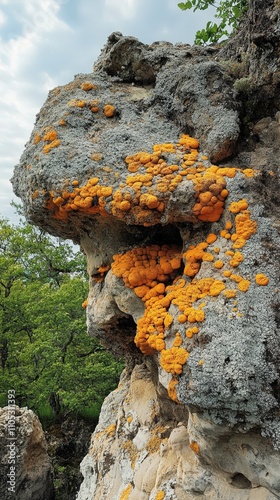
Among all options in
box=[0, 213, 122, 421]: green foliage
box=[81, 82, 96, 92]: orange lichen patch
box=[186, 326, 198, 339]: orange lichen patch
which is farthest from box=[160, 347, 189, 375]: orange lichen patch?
box=[0, 213, 122, 421]: green foliage

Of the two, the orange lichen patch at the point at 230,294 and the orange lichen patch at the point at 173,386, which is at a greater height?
the orange lichen patch at the point at 230,294

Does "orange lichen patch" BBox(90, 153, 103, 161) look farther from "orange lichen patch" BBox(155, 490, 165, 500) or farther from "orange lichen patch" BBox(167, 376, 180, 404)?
"orange lichen patch" BBox(155, 490, 165, 500)

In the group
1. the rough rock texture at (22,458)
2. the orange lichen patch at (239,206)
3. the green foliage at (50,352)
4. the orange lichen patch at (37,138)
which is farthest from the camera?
the green foliage at (50,352)

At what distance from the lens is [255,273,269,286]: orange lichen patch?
3869mm

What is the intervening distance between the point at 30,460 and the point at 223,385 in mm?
9979

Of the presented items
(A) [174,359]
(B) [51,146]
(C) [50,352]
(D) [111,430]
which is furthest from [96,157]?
(C) [50,352]

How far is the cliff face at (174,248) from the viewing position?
375cm

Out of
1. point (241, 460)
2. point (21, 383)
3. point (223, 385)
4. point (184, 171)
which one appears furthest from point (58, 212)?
point (21, 383)

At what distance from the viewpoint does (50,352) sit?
48.5ft

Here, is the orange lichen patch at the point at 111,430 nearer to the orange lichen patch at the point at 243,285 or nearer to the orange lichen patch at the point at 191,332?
the orange lichen patch at the point at 191,332

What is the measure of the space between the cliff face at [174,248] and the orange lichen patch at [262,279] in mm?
45

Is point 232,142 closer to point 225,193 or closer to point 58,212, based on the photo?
point 225,193

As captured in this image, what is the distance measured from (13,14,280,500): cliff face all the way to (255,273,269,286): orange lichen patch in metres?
0.05

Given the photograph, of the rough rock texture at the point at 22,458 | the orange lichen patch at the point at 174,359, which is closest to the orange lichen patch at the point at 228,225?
the orange lichen patch at the point at 174,359
